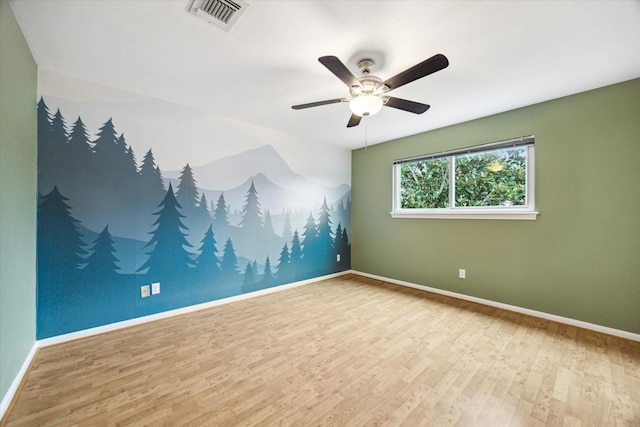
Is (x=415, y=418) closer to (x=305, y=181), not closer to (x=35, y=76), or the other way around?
(x=305, y=181)

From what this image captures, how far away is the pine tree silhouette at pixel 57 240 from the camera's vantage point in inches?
85.7

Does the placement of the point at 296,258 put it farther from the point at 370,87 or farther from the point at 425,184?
the point at 370,87

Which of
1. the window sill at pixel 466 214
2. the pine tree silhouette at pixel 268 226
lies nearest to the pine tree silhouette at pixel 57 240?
the pine tree silhouette at pixel 268 226

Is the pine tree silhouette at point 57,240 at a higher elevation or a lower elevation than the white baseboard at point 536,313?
higher

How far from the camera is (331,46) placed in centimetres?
188

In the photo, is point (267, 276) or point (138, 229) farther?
point (267, 276)

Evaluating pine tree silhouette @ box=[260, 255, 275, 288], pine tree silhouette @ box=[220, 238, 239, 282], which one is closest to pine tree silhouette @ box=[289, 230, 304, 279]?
pine tree silhouette @ box=[260, 255, 275, 288]

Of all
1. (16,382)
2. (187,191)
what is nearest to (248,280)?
(187,191)

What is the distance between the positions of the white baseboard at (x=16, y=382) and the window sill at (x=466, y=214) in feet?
13.9

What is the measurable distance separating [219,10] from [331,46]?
78 centimetres

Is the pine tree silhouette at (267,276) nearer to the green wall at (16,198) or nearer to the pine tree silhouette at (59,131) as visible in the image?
the green wall at (16,198)

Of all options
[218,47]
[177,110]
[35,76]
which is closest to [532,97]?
[218,47]

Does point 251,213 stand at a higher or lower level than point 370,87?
lower

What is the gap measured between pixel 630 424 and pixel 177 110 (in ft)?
14.4
